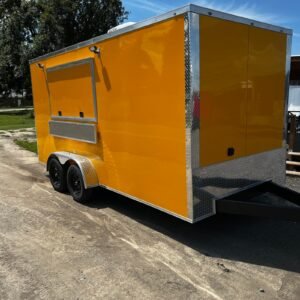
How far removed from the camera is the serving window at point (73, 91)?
5773 millimetres

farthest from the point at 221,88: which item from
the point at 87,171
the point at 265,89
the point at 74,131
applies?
the point at 74,131

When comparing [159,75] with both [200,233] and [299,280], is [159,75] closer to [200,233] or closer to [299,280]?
[200,233]

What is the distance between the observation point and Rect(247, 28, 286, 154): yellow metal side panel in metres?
4.65

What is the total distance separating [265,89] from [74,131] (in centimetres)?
328

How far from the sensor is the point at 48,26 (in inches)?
1001

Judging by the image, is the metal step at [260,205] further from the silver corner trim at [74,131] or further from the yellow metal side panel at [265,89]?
the silver corner trim at [74,131]

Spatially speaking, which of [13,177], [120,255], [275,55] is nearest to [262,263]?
[120,255]

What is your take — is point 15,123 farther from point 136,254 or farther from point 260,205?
A: point 260,205

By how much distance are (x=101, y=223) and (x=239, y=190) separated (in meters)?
2.05

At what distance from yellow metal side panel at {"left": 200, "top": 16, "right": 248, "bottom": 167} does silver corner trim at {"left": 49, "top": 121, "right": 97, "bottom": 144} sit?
2.20 meters

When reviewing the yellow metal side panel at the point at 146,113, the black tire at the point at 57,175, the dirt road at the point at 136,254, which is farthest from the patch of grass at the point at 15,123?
the yellow metal side panel at the point at 146,113

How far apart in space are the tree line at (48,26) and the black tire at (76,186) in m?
20.8

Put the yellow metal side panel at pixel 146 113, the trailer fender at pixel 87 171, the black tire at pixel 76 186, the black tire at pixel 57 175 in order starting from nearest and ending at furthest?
the yellow metal side panel at pixel 146 113, the trailer fender at pixel 87 171, the black tire at pixel 76 186, the black tire at pixel 57 175

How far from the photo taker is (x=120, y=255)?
437cm
